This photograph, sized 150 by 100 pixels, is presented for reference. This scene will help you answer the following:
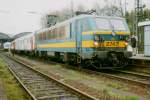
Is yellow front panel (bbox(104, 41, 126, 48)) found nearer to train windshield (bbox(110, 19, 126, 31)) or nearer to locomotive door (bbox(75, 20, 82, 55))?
train windshield (bbox(110, 19, 126, 31))

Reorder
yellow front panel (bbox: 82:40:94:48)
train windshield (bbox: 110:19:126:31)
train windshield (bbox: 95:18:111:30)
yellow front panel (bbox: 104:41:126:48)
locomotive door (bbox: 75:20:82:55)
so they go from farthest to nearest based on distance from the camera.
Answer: locomotive door (bbox: 75:20:82:55)
train windshield (bbox: 110:19:126:31)
train windshield (bbox: 95:18:111:30)
yellow front panel (bbox: 104:41:126:48)
yellow front panel (bbox: 82:40:94:48)

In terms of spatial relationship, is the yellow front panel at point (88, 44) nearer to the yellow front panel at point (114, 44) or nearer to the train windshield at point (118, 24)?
the yellow front panel at point (114, 44)

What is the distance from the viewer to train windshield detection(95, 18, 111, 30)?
16669mm

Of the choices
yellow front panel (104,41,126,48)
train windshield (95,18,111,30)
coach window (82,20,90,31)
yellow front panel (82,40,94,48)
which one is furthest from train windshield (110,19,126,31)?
yellow front panel (82,40,94,48)

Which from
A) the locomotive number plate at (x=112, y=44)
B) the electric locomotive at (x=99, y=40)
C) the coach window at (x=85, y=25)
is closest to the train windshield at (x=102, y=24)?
the electric locomotive at (x=99, y=40)

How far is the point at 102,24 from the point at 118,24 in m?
1.00

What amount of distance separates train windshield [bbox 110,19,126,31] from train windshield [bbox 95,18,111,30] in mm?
292

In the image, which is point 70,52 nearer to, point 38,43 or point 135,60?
point 135,60

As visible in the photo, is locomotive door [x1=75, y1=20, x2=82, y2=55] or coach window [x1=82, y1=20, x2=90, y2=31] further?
locomotive door [x1=75, y1=20, x2=82, y2=55]

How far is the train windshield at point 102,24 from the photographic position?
54.7ft

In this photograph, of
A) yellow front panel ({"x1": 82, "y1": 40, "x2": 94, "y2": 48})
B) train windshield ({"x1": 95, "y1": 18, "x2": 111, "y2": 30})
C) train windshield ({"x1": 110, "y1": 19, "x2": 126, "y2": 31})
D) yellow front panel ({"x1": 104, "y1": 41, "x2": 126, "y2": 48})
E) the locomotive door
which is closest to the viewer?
yellow front panel ({"x1": 82, "y1": 40, "x2": 94, "y2": 48})

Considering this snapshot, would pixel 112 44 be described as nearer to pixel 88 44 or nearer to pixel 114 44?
pixel 114 44

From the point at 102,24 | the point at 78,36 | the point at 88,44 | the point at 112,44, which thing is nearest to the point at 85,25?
the point at 102,24

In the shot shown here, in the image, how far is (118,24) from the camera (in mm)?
17344
